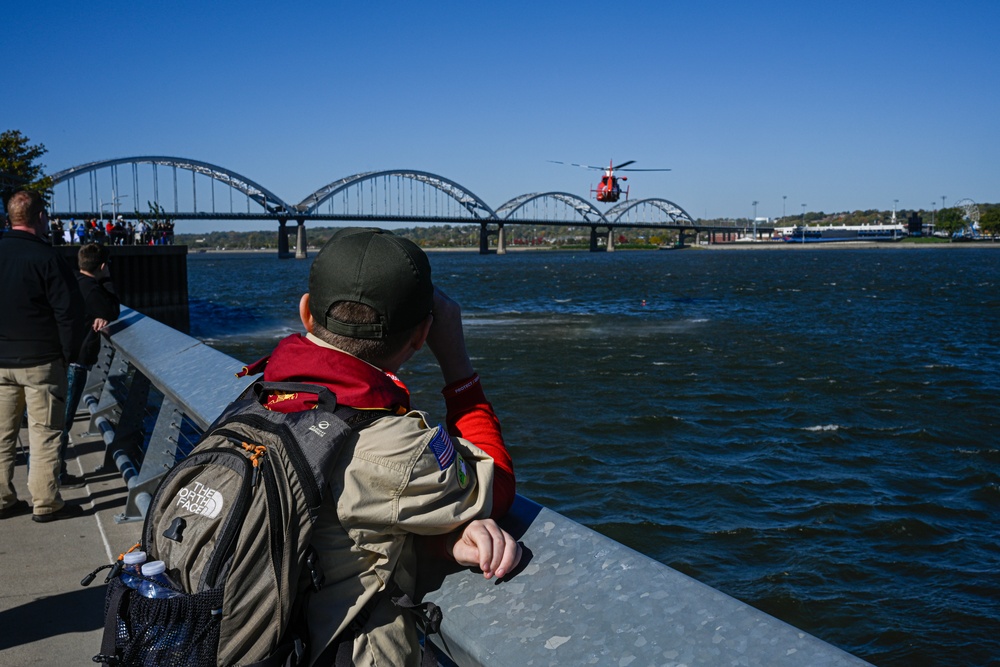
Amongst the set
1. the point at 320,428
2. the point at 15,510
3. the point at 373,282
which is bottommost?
the point at 15,510

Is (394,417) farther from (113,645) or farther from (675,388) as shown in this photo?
(675,388)

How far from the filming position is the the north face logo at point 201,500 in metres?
1.54

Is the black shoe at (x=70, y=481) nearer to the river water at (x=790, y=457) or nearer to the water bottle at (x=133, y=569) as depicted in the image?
the water bottle at (x=133, y=569)

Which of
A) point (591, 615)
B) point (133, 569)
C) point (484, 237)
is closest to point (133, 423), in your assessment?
point (133, 569)

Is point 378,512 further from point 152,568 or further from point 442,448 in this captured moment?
point 152,568

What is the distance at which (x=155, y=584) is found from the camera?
1559 mm

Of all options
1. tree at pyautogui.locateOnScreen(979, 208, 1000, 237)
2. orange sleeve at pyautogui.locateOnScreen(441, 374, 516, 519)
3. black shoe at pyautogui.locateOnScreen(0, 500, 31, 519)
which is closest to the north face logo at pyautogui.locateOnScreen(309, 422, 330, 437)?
orange sleeve at pyautogui.locateOnScreen(441, 374, 516, 519)

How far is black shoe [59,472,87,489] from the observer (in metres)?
5.29

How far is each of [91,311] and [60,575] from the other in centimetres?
290

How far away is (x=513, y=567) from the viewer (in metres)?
1.66

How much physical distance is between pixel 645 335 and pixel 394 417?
2621cm

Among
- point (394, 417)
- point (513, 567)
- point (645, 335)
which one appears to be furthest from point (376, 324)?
point (645, 335)

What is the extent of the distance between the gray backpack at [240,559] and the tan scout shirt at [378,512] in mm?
49

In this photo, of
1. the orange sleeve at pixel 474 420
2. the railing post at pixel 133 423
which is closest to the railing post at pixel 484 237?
the railing post at pixel 133 423
